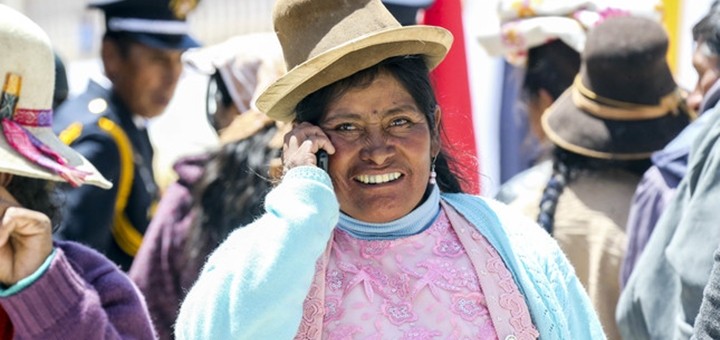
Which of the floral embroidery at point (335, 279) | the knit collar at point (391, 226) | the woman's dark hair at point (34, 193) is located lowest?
the woman's dark hair at point (34, 193)

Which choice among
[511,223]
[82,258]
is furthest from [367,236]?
[82,258]

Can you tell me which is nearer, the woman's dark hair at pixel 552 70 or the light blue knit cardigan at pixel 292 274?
the light blue knit cardigan at pixel 292 274

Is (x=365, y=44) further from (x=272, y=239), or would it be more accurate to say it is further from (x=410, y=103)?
(x=272, y=239)

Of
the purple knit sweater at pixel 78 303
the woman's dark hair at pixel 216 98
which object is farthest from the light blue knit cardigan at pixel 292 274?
the woman's dark hair at pixel 216 98

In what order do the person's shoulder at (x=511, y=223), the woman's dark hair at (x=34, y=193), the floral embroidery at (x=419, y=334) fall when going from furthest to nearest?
1. the woman's dark hair at (x=34, y=193)
2. the person's shoulder at (x=511, y=223)
3. the floral embroidery at (x=419, y=334)

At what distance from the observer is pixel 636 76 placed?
4898 millimetres

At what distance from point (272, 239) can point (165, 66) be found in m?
3.55

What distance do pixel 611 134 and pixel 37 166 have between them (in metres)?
2.26

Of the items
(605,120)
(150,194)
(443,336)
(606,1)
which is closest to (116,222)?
(150,194)

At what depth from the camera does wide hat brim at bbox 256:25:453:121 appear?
2.99m

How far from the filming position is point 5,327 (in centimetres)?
354

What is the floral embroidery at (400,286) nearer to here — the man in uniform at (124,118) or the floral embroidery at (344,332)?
the floral embroidery at (344,332)

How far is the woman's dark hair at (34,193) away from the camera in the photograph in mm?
3688

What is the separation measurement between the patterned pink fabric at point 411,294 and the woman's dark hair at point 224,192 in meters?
1.72
